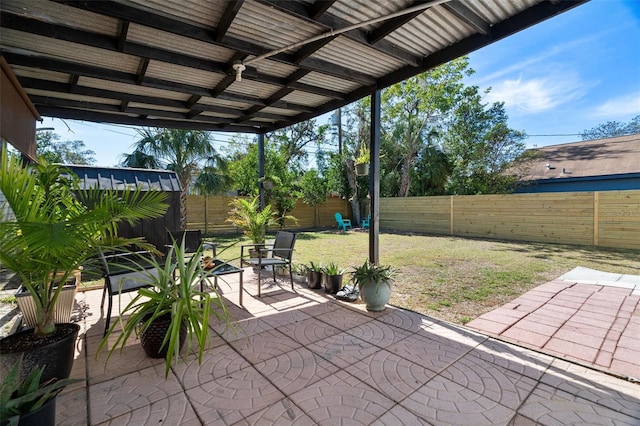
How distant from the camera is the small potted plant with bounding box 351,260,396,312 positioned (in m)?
3.15

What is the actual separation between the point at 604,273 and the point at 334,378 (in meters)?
5.74

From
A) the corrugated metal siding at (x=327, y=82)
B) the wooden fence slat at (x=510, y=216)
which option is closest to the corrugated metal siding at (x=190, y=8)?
the corrugated metal siding at (x=327, y=82)

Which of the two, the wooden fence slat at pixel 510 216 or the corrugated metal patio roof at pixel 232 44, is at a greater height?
the corrugated metal patio roof at pixel 232 44

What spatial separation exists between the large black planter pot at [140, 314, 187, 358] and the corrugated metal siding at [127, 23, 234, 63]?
2.36m

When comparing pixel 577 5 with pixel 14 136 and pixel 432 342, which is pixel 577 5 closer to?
pixel 432 342

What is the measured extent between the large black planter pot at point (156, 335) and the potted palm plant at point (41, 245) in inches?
17.2

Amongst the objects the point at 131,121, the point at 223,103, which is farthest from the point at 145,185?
the point at 223,103

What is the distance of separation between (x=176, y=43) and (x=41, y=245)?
84.6 inches

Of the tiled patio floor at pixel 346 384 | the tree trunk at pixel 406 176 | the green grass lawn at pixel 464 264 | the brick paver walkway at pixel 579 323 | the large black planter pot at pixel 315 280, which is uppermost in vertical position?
the tree trunk at pixel 406 176

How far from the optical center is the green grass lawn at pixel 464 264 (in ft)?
12.3

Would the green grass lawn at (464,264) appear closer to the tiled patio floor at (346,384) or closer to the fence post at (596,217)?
the fence post at (596,217)

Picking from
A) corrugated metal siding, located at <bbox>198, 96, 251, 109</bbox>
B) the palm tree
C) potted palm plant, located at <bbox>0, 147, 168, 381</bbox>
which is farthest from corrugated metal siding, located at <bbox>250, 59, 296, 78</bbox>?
the palm tree

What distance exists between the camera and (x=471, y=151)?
477 inches

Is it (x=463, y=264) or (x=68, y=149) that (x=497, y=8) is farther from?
(x=68, y=149)
